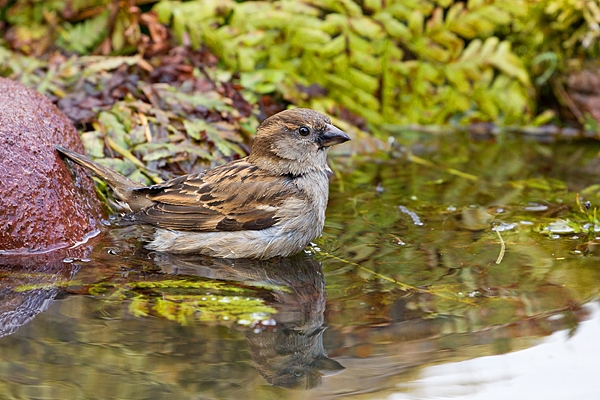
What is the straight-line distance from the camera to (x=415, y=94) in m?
9.17

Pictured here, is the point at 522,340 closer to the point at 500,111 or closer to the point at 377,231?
the point at 377,231

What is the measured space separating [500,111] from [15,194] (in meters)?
6.26

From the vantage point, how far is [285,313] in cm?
424

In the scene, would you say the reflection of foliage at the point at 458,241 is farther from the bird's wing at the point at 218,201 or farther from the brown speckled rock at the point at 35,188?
the brown speckled rock at the point at 35,188

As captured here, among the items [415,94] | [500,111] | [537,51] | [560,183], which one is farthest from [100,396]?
[537,51]

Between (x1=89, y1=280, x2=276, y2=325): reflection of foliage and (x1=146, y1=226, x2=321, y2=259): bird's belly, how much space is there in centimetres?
59

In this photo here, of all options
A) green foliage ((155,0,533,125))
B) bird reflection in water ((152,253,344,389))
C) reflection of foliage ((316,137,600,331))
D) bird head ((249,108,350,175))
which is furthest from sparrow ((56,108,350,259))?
green foliage ((155,0,533,125))

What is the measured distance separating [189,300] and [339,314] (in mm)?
851

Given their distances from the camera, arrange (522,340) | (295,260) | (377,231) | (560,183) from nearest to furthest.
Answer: (522,340), (295,260), (377,231), (560,183)

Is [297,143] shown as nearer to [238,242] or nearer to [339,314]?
[238,242]

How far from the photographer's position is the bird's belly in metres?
5.19

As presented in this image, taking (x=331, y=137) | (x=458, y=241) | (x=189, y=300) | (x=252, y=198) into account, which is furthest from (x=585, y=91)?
(x=189, y=300)

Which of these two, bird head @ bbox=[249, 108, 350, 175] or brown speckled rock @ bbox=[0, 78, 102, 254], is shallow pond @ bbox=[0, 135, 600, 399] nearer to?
brown speckled rock @ bbox=[0, 78, 102, 254]

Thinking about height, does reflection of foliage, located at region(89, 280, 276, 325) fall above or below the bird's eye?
below
